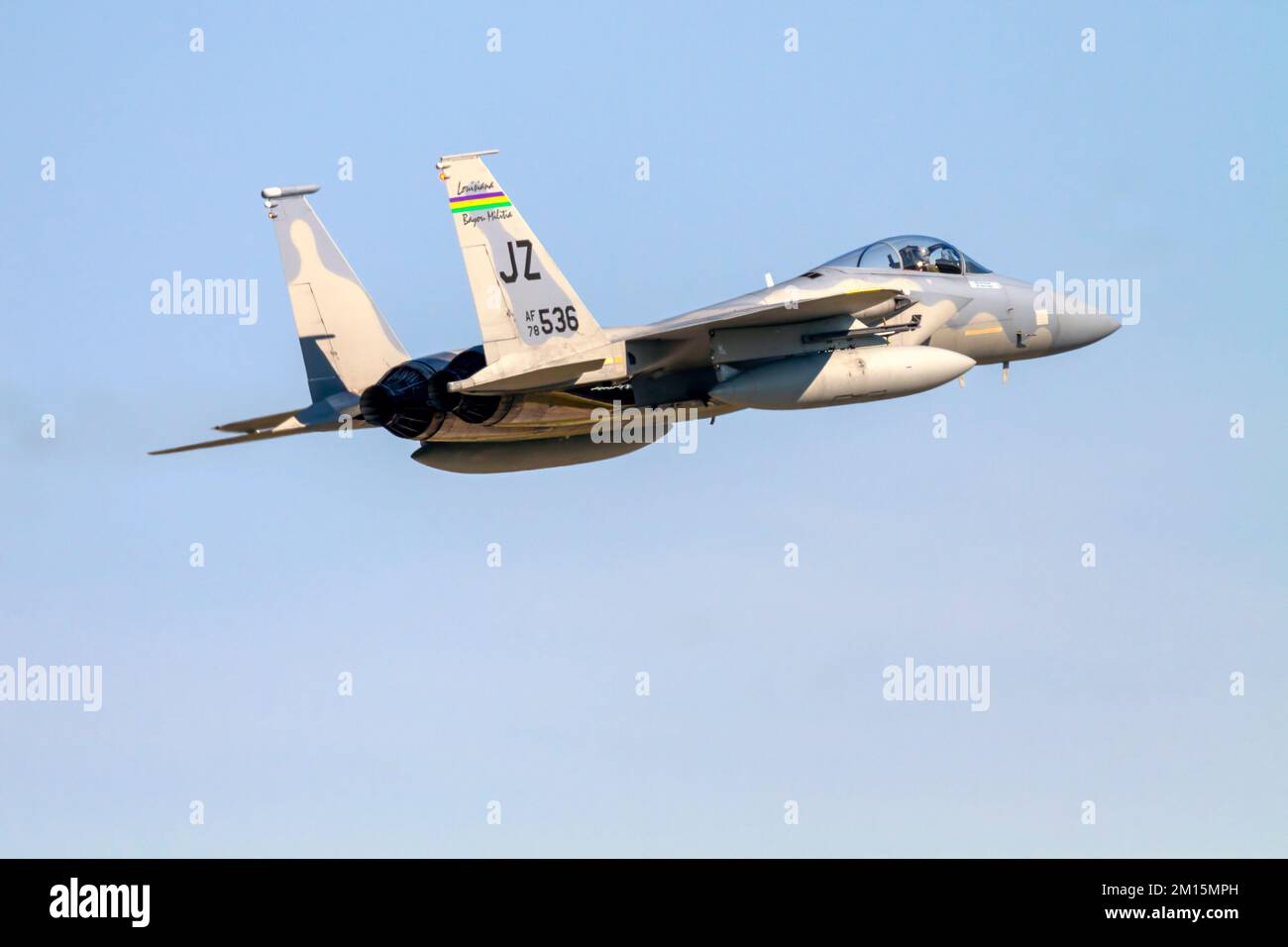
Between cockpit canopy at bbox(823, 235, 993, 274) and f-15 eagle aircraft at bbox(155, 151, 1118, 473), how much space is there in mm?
28

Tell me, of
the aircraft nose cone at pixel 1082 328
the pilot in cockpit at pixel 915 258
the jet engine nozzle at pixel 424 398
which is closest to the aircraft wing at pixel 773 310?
the jet engine nozzle at pixel 424 398

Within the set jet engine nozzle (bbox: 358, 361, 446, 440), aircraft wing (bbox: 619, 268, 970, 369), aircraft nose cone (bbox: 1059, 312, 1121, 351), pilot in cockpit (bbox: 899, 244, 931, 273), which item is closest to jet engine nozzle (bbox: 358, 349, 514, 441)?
jet engine nozzle (bbox: 358, 361, 446, 440)

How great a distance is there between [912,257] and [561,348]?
668 cm

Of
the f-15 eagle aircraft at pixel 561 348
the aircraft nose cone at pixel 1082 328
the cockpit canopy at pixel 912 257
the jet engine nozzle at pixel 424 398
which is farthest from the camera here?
the aircraft nose cone at pixel 1082 328

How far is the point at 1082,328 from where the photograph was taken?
32.2m

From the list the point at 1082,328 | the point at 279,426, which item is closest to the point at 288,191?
the point at 279,426

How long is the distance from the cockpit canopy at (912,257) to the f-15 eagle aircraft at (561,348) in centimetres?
3

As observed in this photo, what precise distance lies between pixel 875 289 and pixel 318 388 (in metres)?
8.00

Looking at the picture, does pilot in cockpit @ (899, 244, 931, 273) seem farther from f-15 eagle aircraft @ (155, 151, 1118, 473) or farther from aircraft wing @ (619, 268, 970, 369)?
aircraft wing @ (619, 268, 970, 369)

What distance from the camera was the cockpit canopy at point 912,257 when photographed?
1209 inches

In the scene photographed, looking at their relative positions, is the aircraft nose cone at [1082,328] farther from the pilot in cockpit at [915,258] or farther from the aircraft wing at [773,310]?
the aircraft wing at [773,310]

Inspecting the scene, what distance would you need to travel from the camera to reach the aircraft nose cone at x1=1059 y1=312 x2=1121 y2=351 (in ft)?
105

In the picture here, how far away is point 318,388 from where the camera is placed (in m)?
29.2
